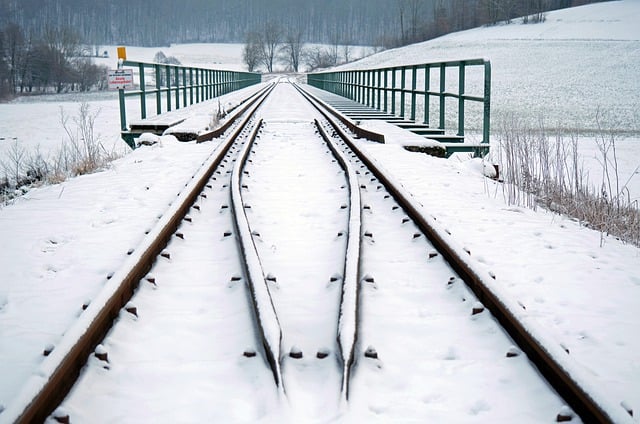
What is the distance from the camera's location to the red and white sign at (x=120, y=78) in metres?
12.2

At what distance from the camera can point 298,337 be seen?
3.27 meters

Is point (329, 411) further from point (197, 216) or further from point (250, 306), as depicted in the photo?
point (197, 216)

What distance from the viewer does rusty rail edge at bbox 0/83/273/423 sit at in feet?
7.92

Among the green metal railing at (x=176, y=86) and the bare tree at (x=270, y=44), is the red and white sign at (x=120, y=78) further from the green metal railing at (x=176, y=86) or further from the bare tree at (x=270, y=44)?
the bare tree at (x=270, y=44)

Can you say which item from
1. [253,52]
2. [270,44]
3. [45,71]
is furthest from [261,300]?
[270,44]

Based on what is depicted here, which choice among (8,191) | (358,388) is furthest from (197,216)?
(8,191)

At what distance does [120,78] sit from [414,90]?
5.81m

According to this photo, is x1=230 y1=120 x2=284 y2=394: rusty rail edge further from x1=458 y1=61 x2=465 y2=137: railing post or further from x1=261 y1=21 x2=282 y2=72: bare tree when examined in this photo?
x1=261 y1=21 x2=282 y2=72: bare tree

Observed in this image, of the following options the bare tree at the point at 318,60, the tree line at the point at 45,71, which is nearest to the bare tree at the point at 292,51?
the bare tree at the point at 318,60

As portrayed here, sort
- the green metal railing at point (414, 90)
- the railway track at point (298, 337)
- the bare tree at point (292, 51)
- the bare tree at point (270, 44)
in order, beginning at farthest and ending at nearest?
the bare tree at point (270, 44)
the bare tree at point (292, 51)
the green metal railing at point (414, 90)
the railway track at point (298, 337)

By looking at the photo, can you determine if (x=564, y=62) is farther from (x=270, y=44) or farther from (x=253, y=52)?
(x=270, y=44)

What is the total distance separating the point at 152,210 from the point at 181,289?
2224 mm

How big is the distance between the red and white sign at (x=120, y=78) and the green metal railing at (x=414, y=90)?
5443mm

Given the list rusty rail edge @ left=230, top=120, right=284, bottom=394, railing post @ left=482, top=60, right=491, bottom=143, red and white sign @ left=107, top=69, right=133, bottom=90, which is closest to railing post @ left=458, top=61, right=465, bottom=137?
railing post @ left=482, top=60, right=491, bottom=143
